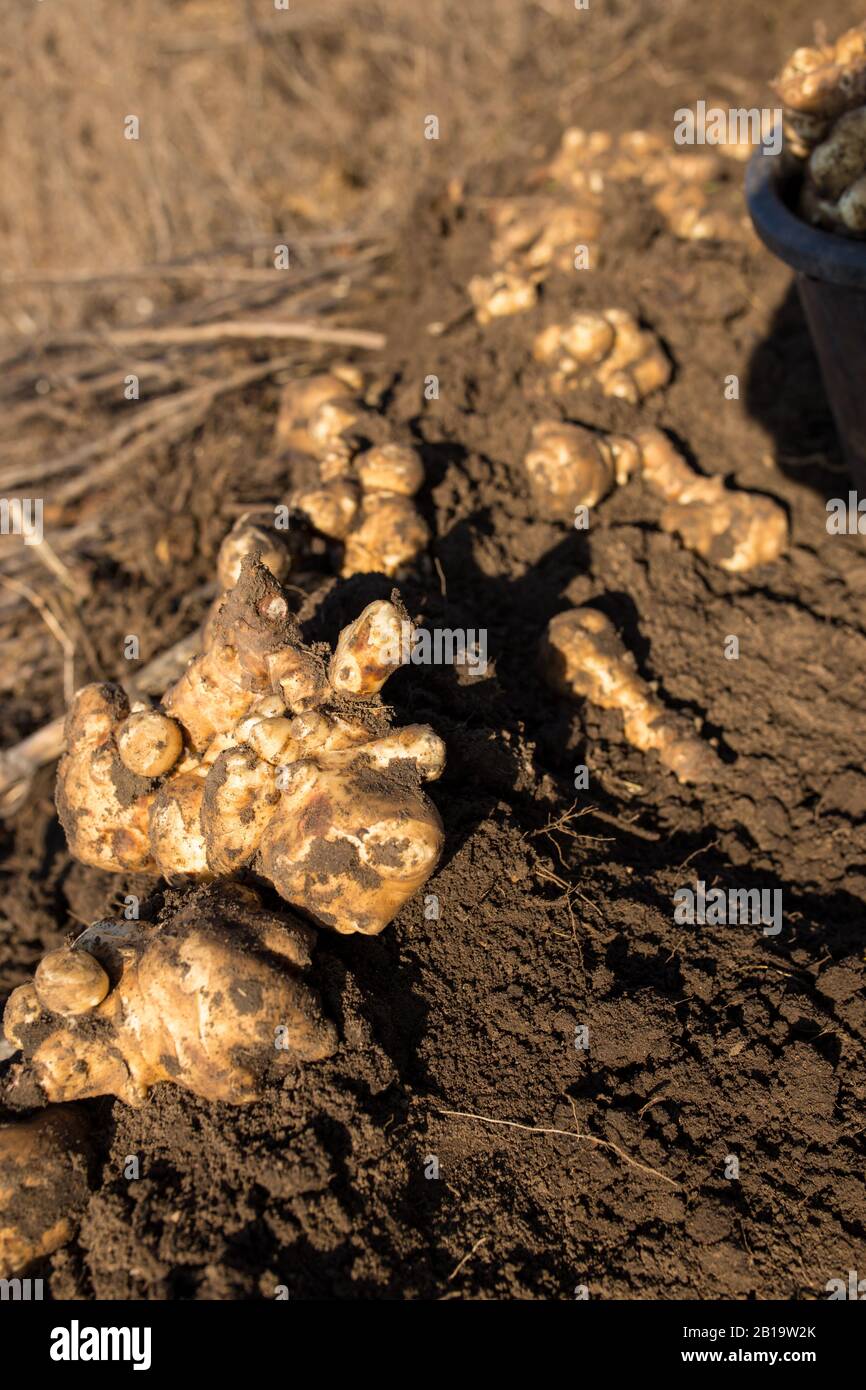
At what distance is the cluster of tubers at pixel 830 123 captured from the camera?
2.83 metres

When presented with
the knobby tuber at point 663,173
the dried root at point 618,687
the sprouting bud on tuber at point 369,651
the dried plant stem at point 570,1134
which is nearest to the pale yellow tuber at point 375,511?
the dried root at point 618,687

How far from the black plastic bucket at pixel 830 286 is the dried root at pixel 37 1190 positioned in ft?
9.07

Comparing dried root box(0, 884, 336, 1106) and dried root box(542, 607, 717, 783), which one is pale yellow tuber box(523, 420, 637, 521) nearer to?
dried root box(542, 607, 717, 783)

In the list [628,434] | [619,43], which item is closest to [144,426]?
[628,434]

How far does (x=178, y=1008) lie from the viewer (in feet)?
6.73

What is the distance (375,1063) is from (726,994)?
80 centimetres

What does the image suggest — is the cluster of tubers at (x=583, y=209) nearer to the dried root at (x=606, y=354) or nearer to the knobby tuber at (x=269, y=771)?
the dried root at (x=606, y=354)

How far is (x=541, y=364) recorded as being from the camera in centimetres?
372

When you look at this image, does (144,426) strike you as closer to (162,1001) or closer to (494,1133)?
(162,1001)

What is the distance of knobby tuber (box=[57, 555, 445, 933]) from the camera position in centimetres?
210

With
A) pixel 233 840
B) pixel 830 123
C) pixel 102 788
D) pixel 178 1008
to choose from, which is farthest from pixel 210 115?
pixel 178 1008

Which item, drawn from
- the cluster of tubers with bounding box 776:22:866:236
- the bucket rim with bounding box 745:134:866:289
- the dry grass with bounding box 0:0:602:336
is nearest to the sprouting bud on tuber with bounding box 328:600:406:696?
the bucket rim with bounding box 745:134:866:289

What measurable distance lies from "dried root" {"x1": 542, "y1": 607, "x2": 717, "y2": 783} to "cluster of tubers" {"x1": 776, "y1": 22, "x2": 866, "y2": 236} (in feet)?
4.34
